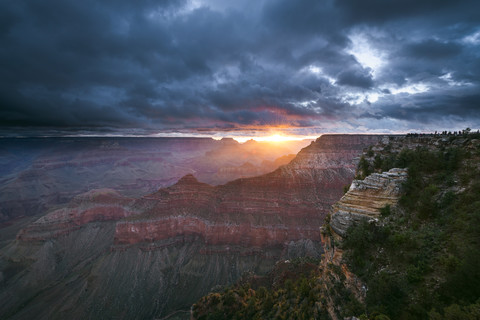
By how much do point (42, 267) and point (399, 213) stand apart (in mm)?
89883

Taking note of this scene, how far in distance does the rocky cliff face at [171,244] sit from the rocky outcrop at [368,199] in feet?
143

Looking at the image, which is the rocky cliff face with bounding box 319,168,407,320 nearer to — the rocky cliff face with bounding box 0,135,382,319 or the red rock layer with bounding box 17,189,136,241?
the rocky cliff face with bounding box 0,135,382,319

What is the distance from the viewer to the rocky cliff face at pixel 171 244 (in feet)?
156

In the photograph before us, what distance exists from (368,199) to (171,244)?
59642 millimetres

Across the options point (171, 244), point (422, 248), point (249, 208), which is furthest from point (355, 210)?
point (171, 244)

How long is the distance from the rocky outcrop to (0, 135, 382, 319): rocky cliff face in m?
43.7

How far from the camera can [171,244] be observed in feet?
198

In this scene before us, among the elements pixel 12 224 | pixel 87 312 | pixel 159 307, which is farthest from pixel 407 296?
pixel 12 224

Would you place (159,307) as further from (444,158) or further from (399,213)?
(444,158)

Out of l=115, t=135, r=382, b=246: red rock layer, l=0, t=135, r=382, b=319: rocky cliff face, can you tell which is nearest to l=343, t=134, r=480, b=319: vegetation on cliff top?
l=0, t=135, r=382, b=319: rocky cliff face

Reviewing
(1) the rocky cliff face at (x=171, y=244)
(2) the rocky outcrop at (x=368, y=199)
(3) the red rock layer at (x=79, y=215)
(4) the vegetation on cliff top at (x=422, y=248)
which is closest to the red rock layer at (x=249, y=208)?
(1) the rocky cliff face at (x=171, y=244)

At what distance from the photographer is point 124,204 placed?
3091 inches

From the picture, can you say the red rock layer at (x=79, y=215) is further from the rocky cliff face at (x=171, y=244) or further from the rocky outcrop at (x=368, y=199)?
the rocky outcrop at (x=368, y=199)

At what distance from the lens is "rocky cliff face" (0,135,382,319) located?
156 feet
